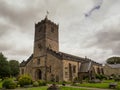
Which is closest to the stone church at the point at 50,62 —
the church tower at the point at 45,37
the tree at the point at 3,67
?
the church tower at the point at 45,37

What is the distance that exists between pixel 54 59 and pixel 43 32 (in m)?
9.95

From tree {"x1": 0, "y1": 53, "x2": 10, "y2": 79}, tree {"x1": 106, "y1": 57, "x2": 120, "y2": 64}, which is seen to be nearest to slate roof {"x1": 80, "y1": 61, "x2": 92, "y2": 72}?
tree {"x1": 0, "y1": 53, "x2": 10, "y2": 79}

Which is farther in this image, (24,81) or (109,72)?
(109,72)

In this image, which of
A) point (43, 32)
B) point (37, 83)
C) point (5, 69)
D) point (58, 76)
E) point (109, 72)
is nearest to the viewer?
point (37, 83)

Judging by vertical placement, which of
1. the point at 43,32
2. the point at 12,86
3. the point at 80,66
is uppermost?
the point at 43,32

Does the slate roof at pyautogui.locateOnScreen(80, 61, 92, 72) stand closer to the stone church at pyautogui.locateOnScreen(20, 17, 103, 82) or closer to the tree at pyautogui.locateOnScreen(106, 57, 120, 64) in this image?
the stone church at pyautogui.locateOnScreen(20, 17, 103, 82)

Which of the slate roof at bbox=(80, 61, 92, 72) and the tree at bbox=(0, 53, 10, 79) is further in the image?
the tree at bbox=(0, 53, 10, 79)

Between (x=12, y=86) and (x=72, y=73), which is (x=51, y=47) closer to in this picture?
(x=72, y=73)

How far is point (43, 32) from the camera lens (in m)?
54.5

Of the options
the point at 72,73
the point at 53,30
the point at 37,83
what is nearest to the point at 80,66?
the point at 72,73

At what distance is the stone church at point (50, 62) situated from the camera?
50.1 m

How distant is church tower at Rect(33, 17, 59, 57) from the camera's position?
53.8 metres

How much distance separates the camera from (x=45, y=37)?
53.6m

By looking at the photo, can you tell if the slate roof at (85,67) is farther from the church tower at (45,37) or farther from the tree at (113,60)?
the tree at (113,60)
